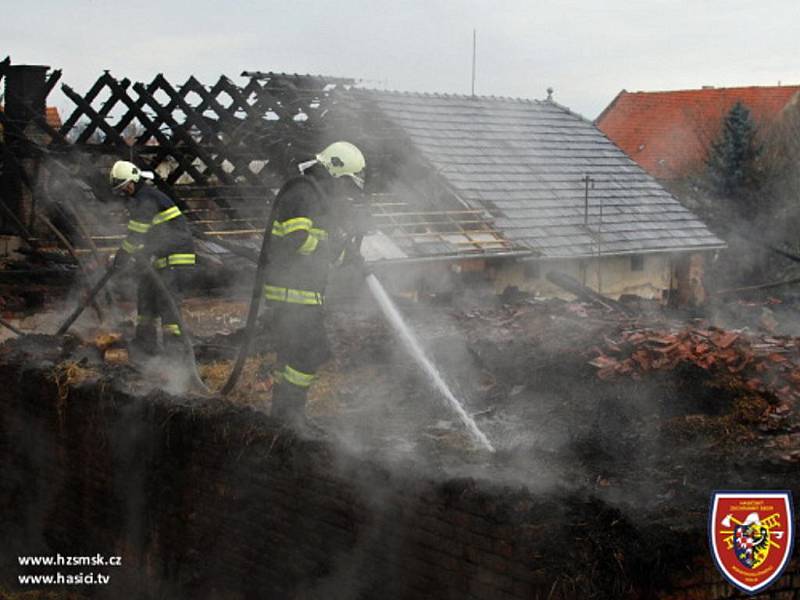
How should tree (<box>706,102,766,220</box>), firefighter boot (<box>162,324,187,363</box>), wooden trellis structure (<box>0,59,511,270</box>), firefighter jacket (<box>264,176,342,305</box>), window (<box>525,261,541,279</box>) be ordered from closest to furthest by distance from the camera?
firefighter jacket (<box>264,176,342,305</box>)
firefighter boot (<box>162,324,187,363</box>)
wooden trellis structure (<box>0,59,511,270</box>)
window (<box>525,261,541,279</box>)
tree (<box>706,102,766,220</box>)

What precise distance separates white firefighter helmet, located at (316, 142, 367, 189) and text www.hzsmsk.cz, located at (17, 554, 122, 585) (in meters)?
3.34

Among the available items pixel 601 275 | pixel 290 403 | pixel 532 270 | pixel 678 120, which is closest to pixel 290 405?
pixel 290 403

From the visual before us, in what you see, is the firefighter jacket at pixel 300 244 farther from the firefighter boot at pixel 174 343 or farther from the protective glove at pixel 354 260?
the firefighter boot at pixel 174 343

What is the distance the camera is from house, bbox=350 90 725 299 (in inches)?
643

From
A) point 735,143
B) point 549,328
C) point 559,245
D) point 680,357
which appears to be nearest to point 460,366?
point 549,328

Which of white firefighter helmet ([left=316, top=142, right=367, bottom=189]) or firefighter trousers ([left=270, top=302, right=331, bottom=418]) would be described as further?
white firefighter helmet ([left=316, top=142, right=367, bottom=189])

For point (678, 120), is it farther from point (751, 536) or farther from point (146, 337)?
point (751, 536)

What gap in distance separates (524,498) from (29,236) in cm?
954

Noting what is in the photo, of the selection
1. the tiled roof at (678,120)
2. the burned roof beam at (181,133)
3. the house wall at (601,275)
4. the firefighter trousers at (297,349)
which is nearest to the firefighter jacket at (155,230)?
the firefighter trousers at (297,349)

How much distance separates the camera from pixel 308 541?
225 inches

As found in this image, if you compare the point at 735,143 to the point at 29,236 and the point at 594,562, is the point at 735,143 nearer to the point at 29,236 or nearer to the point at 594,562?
the point at 29,236

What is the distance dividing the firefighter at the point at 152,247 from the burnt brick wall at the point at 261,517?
2.84 ft

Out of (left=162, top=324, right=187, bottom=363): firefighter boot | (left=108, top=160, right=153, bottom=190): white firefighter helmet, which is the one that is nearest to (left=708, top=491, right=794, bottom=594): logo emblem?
(left=162, top=324, right=187, bottom=363): firefighter boot

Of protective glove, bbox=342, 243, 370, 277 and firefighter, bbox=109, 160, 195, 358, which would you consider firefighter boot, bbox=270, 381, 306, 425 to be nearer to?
protective glove, bbox=342, 243, 370, 277
